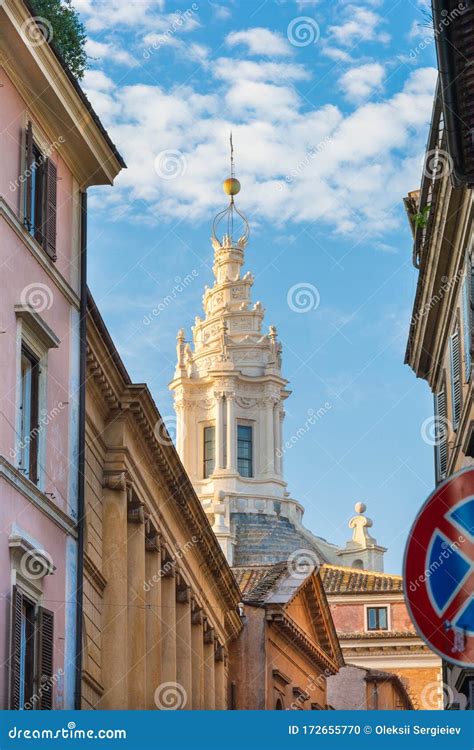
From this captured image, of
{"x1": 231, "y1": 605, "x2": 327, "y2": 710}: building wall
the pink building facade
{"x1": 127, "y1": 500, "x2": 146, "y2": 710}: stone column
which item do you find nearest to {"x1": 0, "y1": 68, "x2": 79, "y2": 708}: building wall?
the pink building facade

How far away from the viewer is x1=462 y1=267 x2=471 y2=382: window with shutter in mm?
23328

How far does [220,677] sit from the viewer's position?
1665 inches

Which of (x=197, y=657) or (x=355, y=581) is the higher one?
(x=355, y=581)

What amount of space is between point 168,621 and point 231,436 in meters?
70.5

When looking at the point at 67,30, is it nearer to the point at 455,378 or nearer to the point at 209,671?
the point at 455,378

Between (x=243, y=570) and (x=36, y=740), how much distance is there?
142 feet

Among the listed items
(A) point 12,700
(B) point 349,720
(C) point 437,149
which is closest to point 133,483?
(C) point 437,149

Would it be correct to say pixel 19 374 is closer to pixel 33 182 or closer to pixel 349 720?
pixel 33 182

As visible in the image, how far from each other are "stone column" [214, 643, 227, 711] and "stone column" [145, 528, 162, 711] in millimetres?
11042

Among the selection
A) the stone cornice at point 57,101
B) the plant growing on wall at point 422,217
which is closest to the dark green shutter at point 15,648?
the stone cornice at point 57,101

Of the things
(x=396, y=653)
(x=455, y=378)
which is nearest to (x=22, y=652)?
(x=455, y=378)

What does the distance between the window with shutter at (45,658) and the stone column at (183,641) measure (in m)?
14.2

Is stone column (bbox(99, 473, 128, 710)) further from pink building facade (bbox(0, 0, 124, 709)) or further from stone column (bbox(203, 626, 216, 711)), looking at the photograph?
stone column (bbox(203, 626, 216, 711))

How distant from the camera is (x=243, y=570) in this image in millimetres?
57438
